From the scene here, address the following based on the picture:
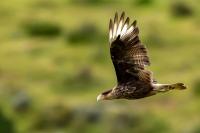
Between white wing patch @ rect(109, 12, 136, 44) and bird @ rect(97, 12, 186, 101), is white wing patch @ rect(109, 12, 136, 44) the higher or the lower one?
the higher one

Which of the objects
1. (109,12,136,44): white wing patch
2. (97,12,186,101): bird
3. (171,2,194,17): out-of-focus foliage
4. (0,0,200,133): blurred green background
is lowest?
(0,0,200,133): blurred green background

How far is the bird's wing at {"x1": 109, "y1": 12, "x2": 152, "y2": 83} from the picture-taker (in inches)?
591

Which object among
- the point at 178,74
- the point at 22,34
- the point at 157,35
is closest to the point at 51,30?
the point at 22,34

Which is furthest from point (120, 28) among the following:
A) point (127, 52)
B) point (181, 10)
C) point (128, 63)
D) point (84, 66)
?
point (181, 10)

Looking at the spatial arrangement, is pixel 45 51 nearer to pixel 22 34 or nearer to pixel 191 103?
pixel 22 34

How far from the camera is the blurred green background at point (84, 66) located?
34250mm

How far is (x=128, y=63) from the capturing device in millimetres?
15094

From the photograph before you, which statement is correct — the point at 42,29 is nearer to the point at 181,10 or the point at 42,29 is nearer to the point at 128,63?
the point at 181,10

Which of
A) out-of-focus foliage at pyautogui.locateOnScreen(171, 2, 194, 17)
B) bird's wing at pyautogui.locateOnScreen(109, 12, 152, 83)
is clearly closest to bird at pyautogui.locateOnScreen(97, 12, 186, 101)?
bird's wing at pyautogui.locateOnScreen(109, 12, 152, 83)

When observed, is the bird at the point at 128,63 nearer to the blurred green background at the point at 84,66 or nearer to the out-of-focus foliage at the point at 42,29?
the blurred green background at the point at 84,66

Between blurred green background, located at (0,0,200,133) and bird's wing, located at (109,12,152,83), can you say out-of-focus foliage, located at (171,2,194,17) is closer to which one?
blurred green background, located at (0,0,200,133)

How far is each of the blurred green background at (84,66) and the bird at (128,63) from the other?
53.7ft

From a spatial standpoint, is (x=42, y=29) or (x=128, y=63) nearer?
(x=128, y=63)

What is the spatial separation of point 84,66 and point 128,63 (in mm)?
24613
